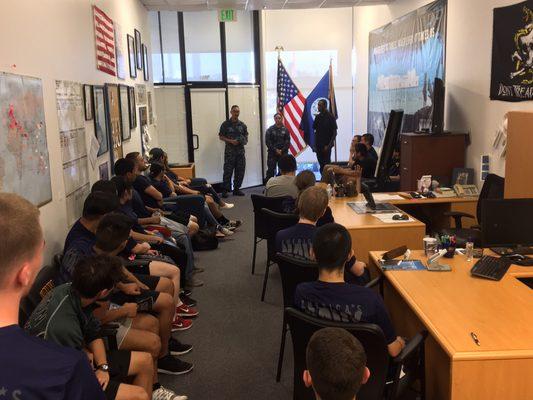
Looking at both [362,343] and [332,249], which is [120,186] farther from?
[362,343]

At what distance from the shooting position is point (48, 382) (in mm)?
1083

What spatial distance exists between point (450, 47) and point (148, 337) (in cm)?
474

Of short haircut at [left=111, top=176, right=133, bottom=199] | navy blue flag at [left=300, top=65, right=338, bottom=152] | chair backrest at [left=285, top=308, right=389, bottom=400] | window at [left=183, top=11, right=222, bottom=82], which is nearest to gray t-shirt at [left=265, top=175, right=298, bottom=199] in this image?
short haircut at [left=111, top=176, right=133, bottom=199]

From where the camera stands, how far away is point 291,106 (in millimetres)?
10125

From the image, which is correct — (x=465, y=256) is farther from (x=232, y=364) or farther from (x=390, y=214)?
(x=232, y=364)

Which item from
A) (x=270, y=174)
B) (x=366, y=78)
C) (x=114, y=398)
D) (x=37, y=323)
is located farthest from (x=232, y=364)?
(x=366, y=78)

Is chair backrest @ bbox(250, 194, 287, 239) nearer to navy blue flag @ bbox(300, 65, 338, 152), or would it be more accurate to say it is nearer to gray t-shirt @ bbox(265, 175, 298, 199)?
gray t-shirt @ bbox(265, 175, 298, 199)

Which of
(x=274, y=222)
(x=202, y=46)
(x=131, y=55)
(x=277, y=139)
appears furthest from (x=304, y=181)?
(x=202, y=46)

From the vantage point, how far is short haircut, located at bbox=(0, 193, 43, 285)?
3.50 ft

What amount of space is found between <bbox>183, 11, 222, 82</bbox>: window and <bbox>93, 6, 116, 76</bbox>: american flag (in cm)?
375

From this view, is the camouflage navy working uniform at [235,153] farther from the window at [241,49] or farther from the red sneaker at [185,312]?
the red sneaker at [185,312]

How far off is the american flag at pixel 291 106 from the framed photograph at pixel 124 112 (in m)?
4.56

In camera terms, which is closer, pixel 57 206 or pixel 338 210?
pixel 57 206

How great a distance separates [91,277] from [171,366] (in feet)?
3.67
